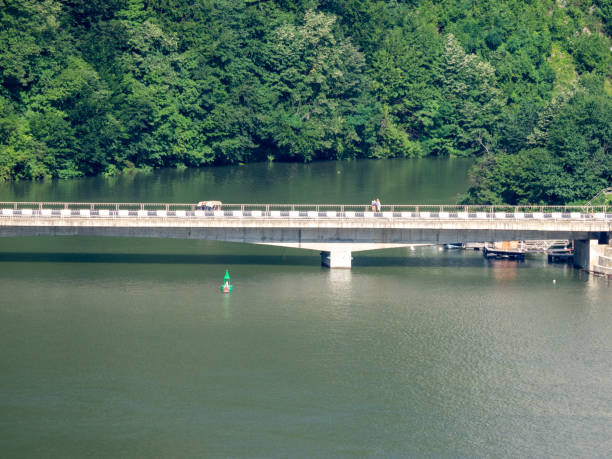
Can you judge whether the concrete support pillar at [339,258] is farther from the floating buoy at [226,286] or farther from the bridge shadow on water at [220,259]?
the floating buoy at [226,286]

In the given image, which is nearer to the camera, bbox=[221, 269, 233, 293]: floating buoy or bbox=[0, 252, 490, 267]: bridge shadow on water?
bbox=[221, 269, 233, 293]: floating buoy

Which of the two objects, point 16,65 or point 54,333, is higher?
point 16,65

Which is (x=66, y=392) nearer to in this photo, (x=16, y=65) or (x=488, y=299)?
(x=488, y=299)

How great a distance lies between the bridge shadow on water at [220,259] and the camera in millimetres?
128375

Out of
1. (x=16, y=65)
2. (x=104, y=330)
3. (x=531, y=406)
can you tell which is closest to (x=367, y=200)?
(x=16, y=65)

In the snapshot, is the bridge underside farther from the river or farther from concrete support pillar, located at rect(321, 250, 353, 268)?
the river

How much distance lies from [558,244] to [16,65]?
8458 centimetres

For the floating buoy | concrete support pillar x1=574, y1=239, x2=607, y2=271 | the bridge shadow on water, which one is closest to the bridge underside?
concrete support pillar x1=574, y1=239, x2=607, y2=271

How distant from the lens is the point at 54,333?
326 ft

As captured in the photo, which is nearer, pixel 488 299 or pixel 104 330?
pixel 104 330

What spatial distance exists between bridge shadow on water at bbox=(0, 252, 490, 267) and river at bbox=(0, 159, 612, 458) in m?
0.32

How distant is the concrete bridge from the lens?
123562mm

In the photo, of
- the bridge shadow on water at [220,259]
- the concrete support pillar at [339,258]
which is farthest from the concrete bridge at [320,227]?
the bridge shadow on water at [220,259]

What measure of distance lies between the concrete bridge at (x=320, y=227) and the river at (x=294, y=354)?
3.00m
